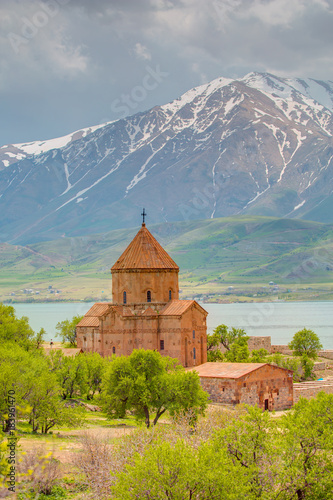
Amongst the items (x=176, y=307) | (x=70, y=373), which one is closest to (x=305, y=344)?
(x=176, y=307)

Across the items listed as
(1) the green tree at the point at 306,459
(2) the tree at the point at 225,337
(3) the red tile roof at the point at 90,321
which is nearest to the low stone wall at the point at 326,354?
(2) the tree at the point at 225,337

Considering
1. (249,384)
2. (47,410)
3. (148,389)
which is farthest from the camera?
(249,384)

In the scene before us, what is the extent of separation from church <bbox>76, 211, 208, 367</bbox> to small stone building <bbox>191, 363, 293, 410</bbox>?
3552 mm

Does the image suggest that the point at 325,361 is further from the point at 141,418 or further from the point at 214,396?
the point at 141,418

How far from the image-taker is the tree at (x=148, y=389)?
3931cm

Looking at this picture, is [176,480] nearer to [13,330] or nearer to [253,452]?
[253,452]

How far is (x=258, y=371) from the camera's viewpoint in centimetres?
4881

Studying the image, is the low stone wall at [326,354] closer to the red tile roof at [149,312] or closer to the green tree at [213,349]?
the green tree at [213,349]

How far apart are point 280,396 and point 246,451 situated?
25.7 metres

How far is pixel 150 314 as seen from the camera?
56000mm

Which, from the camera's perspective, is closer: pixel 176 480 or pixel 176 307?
pixel 176 480

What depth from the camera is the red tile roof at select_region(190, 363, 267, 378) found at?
4756 centimetres

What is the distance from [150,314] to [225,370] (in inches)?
355

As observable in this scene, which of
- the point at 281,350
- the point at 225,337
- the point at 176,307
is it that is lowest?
the point at 281,350
